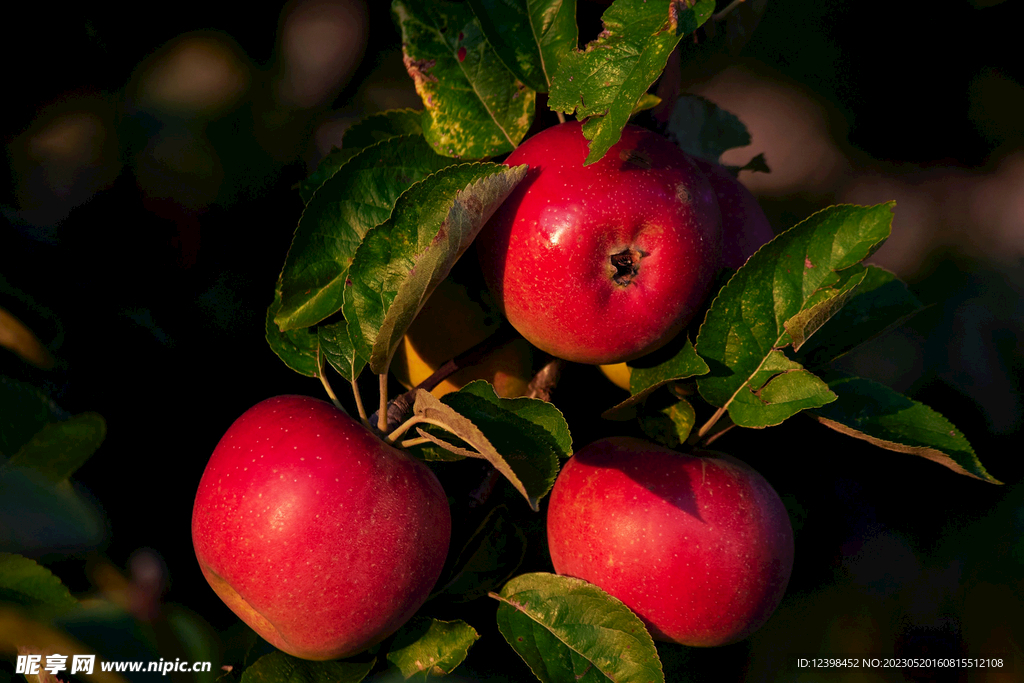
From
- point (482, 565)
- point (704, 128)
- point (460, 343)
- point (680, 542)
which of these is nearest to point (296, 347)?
point (460, 343)

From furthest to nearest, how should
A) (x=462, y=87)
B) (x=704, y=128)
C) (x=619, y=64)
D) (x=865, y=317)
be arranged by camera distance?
1. (x=704, y=128)
2. (x=865, y=317)
3. (x=462, y=87)
4. (x=619, y=64)

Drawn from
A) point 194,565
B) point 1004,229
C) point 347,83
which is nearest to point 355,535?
point 194,565

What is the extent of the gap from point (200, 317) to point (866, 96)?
3.97ft

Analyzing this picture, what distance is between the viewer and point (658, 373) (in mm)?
569

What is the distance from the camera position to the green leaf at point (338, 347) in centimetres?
57

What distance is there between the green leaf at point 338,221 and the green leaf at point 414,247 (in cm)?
5

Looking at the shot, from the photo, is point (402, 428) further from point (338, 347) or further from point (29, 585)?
point (29, 585)

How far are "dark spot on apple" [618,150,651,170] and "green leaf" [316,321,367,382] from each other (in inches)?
11.0

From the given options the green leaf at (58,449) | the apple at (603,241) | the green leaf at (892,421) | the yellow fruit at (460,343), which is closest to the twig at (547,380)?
the yellow fruit at (460,343)

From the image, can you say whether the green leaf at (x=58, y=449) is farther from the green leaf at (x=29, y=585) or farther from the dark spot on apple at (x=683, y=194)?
the dark spot on apple at (x=683, y=194)

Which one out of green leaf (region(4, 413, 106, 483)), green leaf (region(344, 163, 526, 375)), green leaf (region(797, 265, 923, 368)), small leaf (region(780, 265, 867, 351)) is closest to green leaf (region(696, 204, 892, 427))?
small leaf (region(780, 265, 867, 351))

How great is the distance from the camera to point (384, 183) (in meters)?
0.54

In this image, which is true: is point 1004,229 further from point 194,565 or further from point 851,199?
point 194,565

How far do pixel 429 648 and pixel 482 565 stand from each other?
9 centimetres
